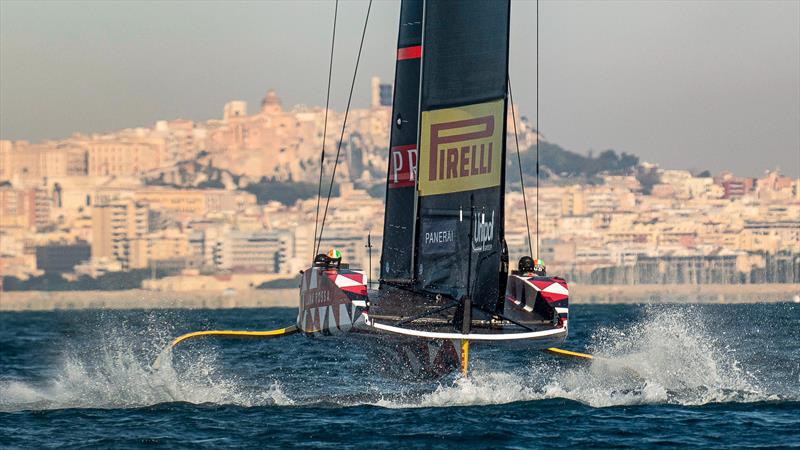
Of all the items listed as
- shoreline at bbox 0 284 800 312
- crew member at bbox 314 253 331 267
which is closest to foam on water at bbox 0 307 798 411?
crew member at bbox 314 253 331 267

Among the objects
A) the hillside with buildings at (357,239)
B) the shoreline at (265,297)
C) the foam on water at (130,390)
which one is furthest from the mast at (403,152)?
the hillside with buildings at (357,239)

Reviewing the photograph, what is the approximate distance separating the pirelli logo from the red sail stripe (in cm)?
262

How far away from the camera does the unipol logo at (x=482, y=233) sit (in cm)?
1625

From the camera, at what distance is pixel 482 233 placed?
53.4 ft

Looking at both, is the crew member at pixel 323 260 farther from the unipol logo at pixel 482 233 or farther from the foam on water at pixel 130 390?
the foam on water at pixel 130 390

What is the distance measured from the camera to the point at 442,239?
16.4 metres

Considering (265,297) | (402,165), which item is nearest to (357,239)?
(265,297)

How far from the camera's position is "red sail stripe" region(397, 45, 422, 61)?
61.2ft

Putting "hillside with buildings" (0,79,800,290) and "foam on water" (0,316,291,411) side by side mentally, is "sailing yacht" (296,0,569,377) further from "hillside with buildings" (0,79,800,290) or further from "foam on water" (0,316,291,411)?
"hillside with buildings" (0,79,800,290)

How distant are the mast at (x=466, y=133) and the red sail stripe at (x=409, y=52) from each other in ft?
7.54

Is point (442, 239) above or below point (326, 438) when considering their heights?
above

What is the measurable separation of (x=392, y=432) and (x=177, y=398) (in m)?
3.75

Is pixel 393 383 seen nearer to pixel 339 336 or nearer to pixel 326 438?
pixel 339 336

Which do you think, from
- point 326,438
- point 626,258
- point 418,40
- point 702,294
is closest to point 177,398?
point 326,438
